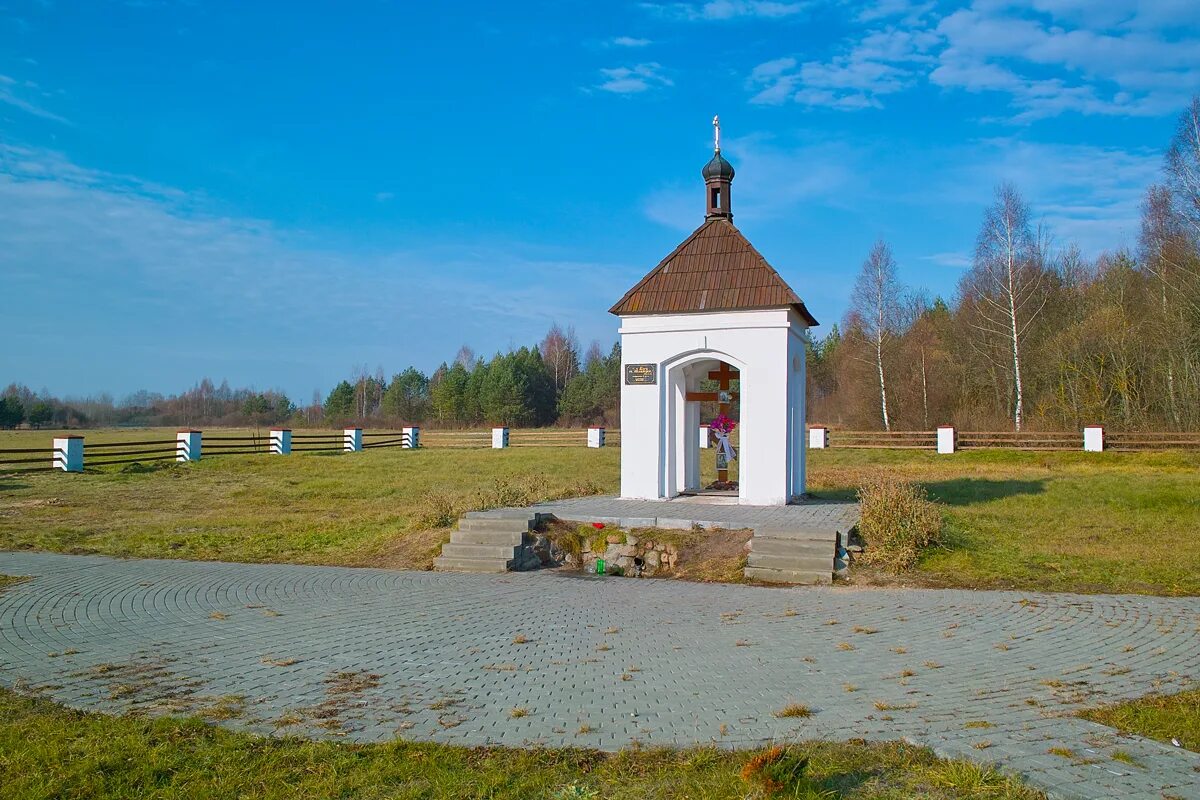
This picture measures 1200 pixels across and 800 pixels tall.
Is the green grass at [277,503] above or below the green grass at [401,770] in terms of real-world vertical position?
above

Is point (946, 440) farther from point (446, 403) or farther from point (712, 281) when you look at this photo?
point (446, 403)

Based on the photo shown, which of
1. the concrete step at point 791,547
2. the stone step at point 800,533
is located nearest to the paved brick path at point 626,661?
the concrete step at point 791,547

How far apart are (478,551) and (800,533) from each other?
4445mm

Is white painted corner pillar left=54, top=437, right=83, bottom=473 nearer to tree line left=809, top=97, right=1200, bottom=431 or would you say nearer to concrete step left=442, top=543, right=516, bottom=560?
concrete step left=442, top=543, right=516, bottom=560

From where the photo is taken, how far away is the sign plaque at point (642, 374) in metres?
13.8

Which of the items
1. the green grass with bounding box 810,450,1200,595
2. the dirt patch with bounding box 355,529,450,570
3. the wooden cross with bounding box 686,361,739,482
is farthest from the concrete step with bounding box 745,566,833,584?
the wooden cross with bounding box 686,361,739,482

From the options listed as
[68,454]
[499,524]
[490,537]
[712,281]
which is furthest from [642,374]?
[68,454]

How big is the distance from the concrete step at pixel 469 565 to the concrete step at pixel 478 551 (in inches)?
2.2

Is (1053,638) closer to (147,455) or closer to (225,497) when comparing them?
(225,497)

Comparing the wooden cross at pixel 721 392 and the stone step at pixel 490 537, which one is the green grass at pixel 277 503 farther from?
the wooden cross at pixel 721 392

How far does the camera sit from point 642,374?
1388 centimetres

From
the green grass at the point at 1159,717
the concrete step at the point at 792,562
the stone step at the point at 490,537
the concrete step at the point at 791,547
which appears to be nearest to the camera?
the green grass at the point at 1159,717

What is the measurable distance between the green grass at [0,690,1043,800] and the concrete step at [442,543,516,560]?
21.7ft

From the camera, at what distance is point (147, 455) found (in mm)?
31797
